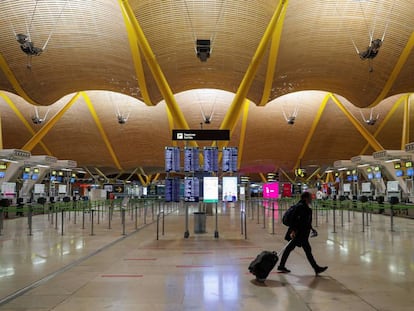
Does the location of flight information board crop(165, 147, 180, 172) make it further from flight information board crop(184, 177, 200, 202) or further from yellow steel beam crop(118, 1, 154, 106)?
yellow steel beam crop(118, 1, 154, 106)

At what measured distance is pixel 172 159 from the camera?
14.8 m

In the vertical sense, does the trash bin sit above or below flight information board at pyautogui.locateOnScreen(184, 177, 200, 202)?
below

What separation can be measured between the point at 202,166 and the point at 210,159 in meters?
0.79

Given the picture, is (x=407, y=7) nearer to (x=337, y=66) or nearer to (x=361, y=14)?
(x=361, y=14)

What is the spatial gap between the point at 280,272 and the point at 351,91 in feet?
96.2

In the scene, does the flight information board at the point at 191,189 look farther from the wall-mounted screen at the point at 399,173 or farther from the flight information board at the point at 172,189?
the wall-mounted screen at the point at 399,173

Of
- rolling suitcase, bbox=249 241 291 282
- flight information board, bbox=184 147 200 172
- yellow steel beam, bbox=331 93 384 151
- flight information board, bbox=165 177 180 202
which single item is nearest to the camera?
rolling suitcase, bbox=249 241 291 282

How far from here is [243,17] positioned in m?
23.4

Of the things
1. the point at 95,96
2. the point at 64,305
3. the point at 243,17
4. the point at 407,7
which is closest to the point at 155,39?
the point at 243,17

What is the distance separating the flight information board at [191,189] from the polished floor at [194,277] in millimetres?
2119

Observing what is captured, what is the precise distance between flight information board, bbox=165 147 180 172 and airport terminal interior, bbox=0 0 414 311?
47 millimetres

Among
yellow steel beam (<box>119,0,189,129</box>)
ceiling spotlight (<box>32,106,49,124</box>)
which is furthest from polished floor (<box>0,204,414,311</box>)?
ceiling spotlight (<box>32,106,49,124</box>)

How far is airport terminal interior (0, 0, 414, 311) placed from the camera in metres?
6.79

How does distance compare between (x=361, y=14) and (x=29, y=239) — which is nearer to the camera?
(x=29, y=239)
